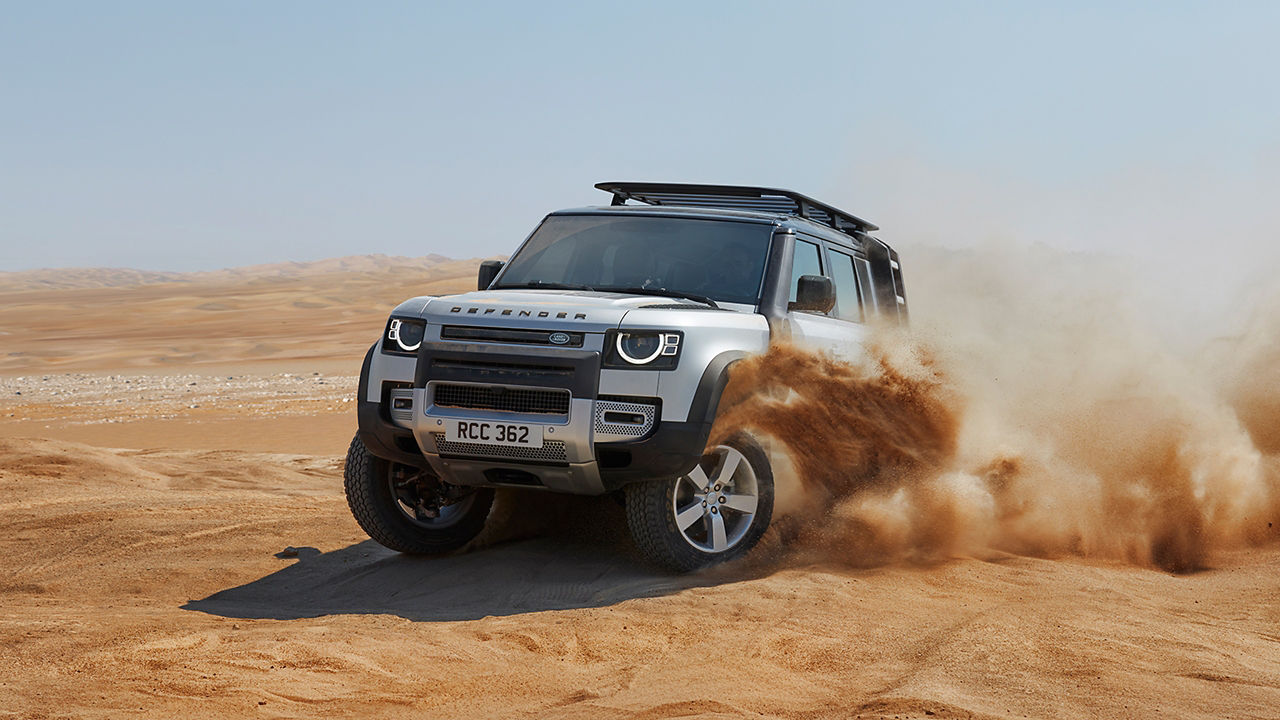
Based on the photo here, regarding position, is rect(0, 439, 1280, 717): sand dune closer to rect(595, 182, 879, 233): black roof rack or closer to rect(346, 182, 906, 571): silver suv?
rect(346, 182, 906, 571): silver suv

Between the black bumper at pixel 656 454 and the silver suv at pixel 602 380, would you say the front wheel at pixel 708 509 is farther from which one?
the black bumper at pixel 656 454

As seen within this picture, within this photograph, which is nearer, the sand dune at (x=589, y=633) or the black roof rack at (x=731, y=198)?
the sand dune at (x=589, y=633)

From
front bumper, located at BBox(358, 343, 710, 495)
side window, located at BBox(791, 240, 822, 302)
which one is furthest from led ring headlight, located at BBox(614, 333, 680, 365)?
side window, located at BBox(791, 240, 822, 302)

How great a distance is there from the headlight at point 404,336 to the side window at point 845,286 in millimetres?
2835

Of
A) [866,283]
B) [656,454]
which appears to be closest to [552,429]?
[656,454]

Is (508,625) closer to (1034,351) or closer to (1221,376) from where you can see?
(1034,351)

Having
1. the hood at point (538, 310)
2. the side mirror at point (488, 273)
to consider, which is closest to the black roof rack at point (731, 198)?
the side mirror at point (488, 273)

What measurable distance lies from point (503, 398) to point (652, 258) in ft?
5.19

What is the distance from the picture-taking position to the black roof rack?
7.82 metres

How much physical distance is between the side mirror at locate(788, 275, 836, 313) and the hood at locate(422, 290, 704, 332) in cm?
71

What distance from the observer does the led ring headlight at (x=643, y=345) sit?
562cm

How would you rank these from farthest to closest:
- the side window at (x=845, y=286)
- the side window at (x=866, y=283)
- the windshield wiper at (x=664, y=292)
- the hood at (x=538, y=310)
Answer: the side window at (x=866, y=283) < the side window at (x=845, y=286) < the windshield wiper at (x=664, y=292) < the hood at (x=538, y=310)

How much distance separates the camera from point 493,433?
5605 millimetres

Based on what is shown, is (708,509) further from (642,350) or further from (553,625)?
(553,625)
